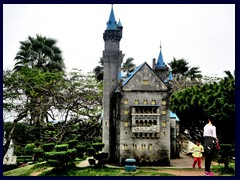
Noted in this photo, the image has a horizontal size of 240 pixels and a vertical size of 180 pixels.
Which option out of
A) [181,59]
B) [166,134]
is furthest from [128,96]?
[181,59]

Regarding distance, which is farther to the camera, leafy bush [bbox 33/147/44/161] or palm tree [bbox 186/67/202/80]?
palm tree [bbox 186/67/202/80]

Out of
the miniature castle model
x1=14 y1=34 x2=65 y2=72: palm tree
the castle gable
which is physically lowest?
the miniature castle model

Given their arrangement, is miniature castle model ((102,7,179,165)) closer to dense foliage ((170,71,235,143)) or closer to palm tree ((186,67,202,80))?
dense foliage ((170,71,235,143))

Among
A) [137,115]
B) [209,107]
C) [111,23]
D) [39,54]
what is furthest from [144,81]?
[39,54]

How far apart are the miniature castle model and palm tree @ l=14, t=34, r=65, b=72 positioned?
12.2 meters

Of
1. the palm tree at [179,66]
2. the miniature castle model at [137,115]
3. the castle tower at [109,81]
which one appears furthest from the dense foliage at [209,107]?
the palm tree at [179,66]

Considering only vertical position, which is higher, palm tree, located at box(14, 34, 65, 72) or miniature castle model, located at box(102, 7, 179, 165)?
palm tree, located at box(14, 34, 65, 72)

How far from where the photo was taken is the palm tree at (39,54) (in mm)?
42094

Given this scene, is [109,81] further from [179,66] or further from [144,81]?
[179,66]

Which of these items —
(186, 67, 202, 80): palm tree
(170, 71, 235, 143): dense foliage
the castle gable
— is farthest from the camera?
(186, 67, 202, 80): palm tree

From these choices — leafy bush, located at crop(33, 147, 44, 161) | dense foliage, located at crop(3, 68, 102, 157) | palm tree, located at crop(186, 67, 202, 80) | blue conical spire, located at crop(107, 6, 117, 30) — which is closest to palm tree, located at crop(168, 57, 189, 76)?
palm tree, located at crop(186, 67, 202, 80)

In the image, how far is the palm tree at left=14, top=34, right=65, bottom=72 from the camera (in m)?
42.1

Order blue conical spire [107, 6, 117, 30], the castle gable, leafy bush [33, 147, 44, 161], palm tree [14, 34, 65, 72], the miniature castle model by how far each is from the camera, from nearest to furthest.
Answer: the miniature castle model → the castle gable → leafy bush [33, 147, 44, 161] → blue conical spire [107, 6, 117, 30] → palm tree [14, 34, 65, 72]

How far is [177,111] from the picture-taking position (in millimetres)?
39312
